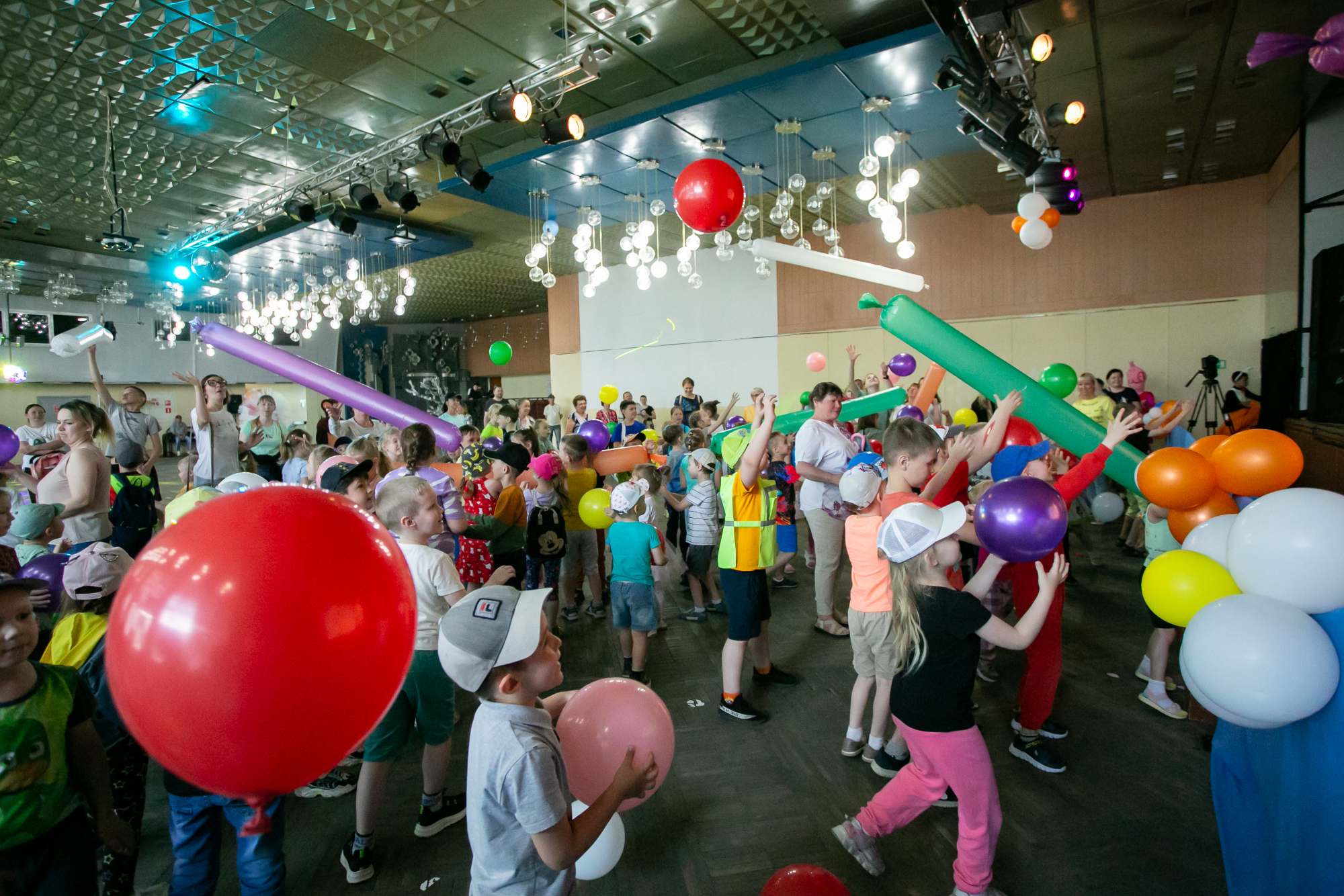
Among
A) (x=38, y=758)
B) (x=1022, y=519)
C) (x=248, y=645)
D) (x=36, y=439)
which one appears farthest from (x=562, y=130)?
(x=36, y=439)

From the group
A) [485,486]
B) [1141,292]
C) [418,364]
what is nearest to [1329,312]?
[1141,292]

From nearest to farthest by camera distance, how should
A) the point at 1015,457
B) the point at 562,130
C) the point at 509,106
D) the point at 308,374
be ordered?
the point at 1015,457, the point at 308,374, the point at 509,106, the point at 562,130

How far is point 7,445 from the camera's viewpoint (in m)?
4.05

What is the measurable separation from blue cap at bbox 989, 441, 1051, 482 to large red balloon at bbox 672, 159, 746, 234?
6.19 ft

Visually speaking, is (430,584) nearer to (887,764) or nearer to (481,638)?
(481,638)

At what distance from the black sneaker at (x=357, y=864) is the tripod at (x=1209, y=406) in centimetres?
995

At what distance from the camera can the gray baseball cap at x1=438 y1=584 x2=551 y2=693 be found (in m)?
1.20

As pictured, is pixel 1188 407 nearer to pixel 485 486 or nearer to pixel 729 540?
pixel 729 540

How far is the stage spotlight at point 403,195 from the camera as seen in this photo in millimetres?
6078

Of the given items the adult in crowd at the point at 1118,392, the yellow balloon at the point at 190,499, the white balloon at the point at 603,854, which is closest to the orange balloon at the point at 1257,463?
the white balloon at the point at 603,854

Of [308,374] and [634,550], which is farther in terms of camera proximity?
[308,374]

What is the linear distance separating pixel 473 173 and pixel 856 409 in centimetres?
395

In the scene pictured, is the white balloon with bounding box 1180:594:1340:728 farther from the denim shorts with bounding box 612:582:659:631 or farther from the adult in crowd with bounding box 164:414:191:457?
the adult in crowd with bounding box 164:414:191:457

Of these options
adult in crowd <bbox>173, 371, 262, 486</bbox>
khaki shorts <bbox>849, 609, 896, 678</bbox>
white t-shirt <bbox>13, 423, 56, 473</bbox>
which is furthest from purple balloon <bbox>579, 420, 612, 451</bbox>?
white t-shirt <bbox>13, 423, 56, 473</bbox>
